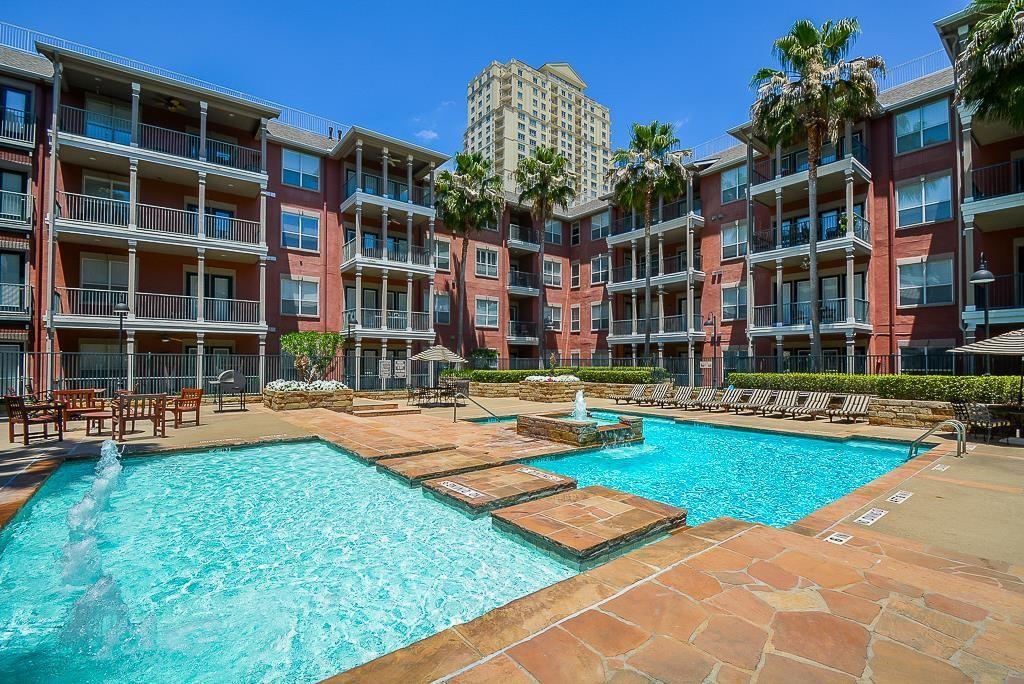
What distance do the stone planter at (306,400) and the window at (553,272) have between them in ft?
64.0

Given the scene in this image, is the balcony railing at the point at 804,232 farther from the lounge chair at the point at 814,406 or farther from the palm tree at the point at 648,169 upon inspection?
the lounge chair at the point at 814,406

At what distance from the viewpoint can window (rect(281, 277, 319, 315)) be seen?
23.7 metres

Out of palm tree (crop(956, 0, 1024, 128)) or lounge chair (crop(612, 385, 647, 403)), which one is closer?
palm tree (crop(956, 0, 1024, 128))

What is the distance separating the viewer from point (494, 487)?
6297 mm

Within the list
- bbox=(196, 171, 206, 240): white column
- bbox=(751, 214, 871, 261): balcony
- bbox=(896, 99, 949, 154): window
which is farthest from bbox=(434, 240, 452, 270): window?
bbox=(896, 99, 949, 154): window

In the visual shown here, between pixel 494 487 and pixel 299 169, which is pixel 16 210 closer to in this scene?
pixel 299 169

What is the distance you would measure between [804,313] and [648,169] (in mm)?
10788

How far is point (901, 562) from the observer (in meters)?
3.71

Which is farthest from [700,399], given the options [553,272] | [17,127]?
[17,127]

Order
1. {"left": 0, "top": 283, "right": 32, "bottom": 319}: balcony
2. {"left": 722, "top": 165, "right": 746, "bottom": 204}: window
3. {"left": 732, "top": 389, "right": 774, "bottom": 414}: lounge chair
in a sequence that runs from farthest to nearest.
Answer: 1. {"left": 722, "top": 165, "right": 746, "bottom": 204}: window
2. {"left": 0, "top": 283, "right": 32, "bottom": 319}: balcony
3. {"left": 732, "top": 389, "right": 774, "bottom": 414}: lounge chair

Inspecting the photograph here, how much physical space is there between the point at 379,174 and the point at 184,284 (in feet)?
37.4

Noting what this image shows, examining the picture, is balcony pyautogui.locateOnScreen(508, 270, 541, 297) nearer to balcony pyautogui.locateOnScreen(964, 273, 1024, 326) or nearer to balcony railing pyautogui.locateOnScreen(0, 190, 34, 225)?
balcony pyautogui.locateOnScreen(964, 273, 1024, 326)

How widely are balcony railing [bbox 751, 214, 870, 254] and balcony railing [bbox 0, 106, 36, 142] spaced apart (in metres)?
31.3

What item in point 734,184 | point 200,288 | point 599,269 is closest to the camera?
point 200,288
